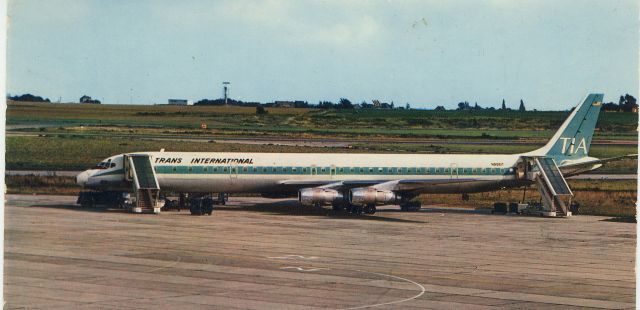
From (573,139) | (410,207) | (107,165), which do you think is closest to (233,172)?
(107,165)

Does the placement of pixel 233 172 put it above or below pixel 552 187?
above

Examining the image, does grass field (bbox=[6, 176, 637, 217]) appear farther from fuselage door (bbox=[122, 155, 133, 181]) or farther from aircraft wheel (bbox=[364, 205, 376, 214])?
fuselage door (bbox=[122, 155, 133, 181])

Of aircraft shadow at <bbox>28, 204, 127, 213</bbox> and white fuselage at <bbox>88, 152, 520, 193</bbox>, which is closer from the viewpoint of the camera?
aircraft shadow at <bbox>28, 204, 127, 213</bbox>

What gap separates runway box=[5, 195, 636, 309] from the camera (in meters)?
34.7

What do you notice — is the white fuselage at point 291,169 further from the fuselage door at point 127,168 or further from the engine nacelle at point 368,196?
the engine nacelle at point 368,196

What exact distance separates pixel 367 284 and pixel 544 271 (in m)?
9.19

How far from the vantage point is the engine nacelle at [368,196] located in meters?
70.8

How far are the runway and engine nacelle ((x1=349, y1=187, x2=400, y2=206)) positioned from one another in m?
1.14

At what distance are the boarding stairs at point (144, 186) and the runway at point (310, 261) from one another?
71.9 inches

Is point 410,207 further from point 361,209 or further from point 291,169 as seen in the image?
point 291,169

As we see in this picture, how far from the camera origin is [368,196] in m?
70.8

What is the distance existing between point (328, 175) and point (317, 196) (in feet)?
15.3

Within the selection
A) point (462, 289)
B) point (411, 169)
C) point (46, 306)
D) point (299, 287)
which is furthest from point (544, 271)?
point (411, 169)

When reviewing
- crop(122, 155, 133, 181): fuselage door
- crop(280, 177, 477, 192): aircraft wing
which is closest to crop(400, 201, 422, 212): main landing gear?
crop(280, 177, 477, 192): aircraft wing
